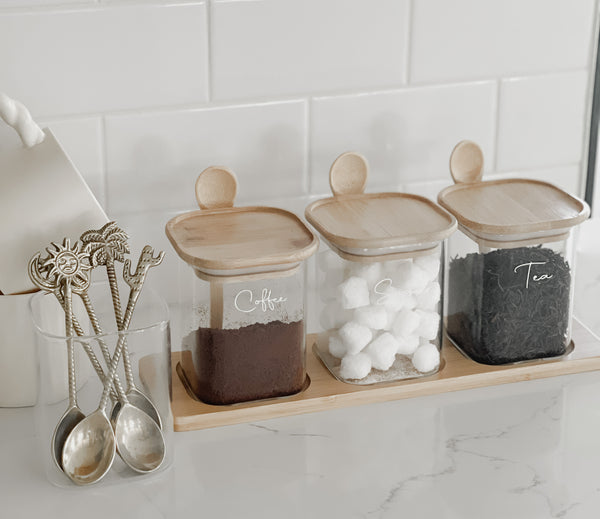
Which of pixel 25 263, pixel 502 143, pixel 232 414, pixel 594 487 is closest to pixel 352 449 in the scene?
pixel 232 414

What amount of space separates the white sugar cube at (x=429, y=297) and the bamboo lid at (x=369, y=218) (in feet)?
0.16

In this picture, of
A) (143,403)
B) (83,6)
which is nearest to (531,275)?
(143,403)

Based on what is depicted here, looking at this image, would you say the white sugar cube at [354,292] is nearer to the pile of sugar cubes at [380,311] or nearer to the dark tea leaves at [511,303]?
the pile of sugar cubes at [380,311]

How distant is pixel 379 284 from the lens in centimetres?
105

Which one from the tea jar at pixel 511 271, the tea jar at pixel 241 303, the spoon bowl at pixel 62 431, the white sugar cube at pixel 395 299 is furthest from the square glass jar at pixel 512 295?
the spoon bowl at pixel 62 431

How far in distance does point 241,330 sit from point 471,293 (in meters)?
0.29

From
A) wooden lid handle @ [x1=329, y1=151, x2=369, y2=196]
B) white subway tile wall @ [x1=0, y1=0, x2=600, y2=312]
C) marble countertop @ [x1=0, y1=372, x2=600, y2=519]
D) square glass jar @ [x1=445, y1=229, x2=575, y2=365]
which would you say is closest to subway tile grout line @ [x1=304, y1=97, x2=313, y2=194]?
white subway tile wall @ [x1=0, y1=0, x2=600, y2=312]

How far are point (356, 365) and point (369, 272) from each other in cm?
11

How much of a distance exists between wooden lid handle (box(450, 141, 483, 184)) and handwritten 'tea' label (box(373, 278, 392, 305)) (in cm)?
21

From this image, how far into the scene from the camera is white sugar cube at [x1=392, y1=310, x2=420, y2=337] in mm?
1061

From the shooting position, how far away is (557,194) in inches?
46.1

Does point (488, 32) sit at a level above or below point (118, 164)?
above

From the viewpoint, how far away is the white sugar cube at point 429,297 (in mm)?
1073

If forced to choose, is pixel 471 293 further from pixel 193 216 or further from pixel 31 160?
pixel 31 160
